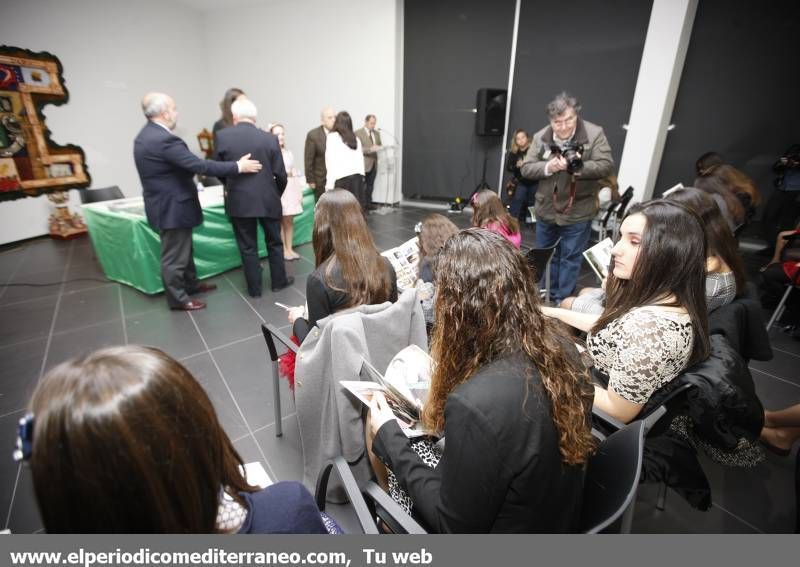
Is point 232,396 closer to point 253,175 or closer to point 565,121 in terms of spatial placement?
point 253,175

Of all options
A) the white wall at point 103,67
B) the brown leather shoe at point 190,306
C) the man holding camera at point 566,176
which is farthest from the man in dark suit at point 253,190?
the white wall at point 103,67

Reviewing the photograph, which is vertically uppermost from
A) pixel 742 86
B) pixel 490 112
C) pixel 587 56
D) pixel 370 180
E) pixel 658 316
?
pixel 587 56

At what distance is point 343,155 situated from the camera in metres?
4.35

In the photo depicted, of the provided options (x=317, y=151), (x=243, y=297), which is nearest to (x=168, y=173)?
(x=243, y=297)

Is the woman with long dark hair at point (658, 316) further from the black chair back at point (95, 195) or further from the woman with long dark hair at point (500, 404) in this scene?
the black chair back at point (95, 195)

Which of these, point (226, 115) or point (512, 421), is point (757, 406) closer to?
point (512, 421)

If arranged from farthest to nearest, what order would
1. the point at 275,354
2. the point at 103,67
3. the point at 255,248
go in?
the point at 103,67 < the point at 255,248 < the point at 275,354

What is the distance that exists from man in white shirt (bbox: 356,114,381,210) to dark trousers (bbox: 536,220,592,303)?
12.5ft

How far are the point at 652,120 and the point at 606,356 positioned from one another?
15.1 ft

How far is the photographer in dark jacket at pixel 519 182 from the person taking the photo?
5.41m

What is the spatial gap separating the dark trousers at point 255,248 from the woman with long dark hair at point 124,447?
2.88 metres

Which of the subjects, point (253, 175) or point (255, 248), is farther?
point (255, 248)

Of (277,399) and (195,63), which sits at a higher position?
(195,63)

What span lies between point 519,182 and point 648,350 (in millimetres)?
4898
